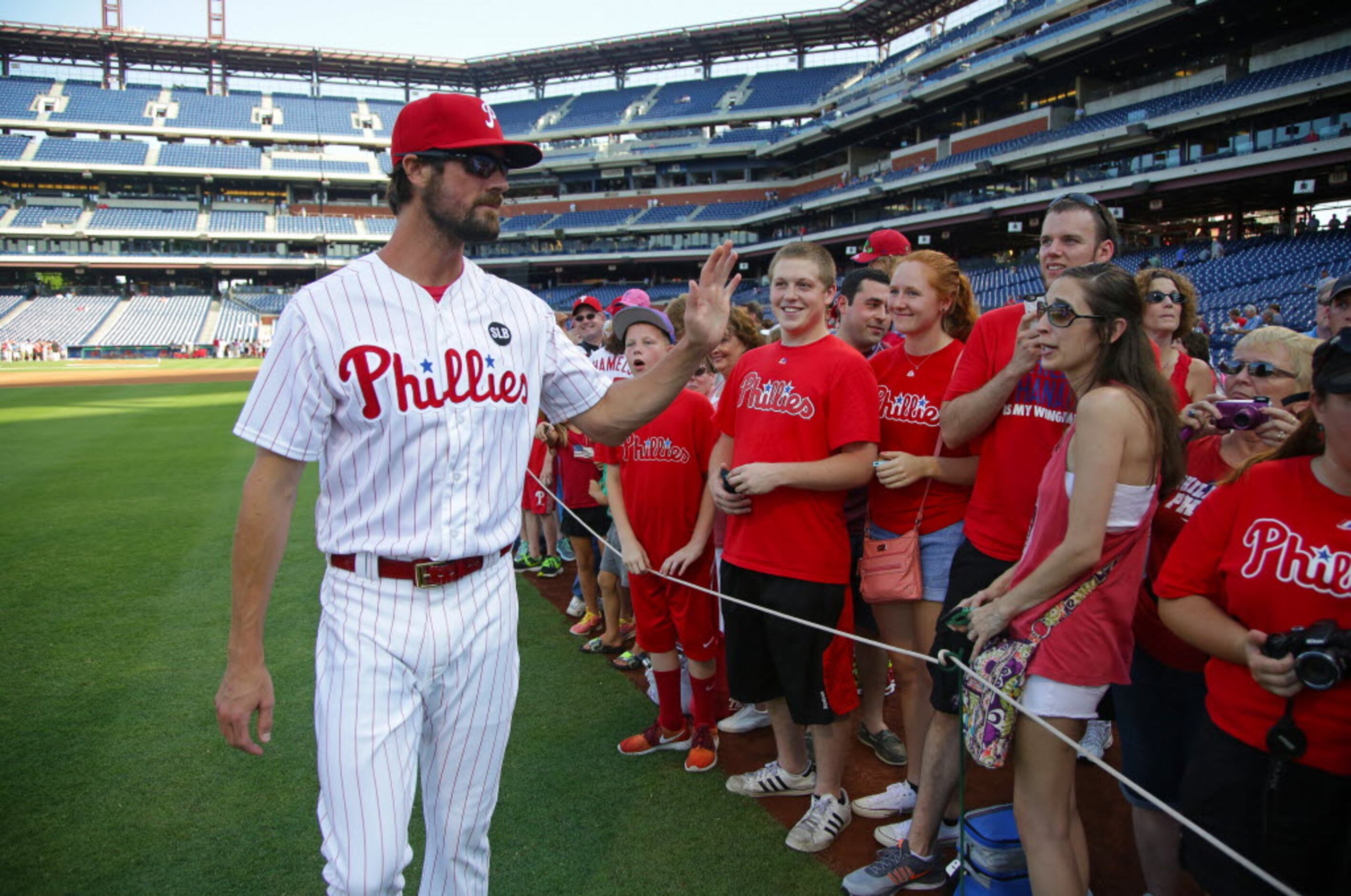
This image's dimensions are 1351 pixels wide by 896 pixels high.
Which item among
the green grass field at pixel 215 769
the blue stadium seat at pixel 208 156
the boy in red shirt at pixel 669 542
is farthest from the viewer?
the blue stadium seat at pixel 208 156

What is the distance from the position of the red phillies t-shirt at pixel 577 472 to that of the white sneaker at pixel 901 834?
3.01m

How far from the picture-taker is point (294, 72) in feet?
185

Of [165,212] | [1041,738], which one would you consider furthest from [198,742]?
[165,212]

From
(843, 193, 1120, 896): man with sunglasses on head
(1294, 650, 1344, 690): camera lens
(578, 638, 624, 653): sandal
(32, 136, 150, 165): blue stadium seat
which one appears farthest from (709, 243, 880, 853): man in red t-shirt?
(32, 136, 150, 165): blue stadium seat

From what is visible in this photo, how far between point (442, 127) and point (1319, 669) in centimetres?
248

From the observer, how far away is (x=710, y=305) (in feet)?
7.64

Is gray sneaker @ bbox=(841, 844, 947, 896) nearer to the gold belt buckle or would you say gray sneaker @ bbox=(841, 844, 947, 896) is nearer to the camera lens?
the camera lens

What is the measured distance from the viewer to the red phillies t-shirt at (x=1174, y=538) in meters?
2.58

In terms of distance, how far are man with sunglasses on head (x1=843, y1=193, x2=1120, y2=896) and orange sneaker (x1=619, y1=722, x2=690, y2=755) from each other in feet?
4.28

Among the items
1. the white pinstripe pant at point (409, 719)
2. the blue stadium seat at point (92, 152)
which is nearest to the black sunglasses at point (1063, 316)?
the white pinstripe pant at point (409, 719)

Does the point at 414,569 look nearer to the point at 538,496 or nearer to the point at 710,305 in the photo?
the point at 710,305

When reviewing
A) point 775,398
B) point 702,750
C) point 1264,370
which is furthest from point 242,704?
point 1264,370

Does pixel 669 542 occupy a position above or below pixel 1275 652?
below

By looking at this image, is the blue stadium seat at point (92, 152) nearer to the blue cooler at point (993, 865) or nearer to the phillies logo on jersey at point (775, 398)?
the phillies logo on jersey at point (775, 398)
